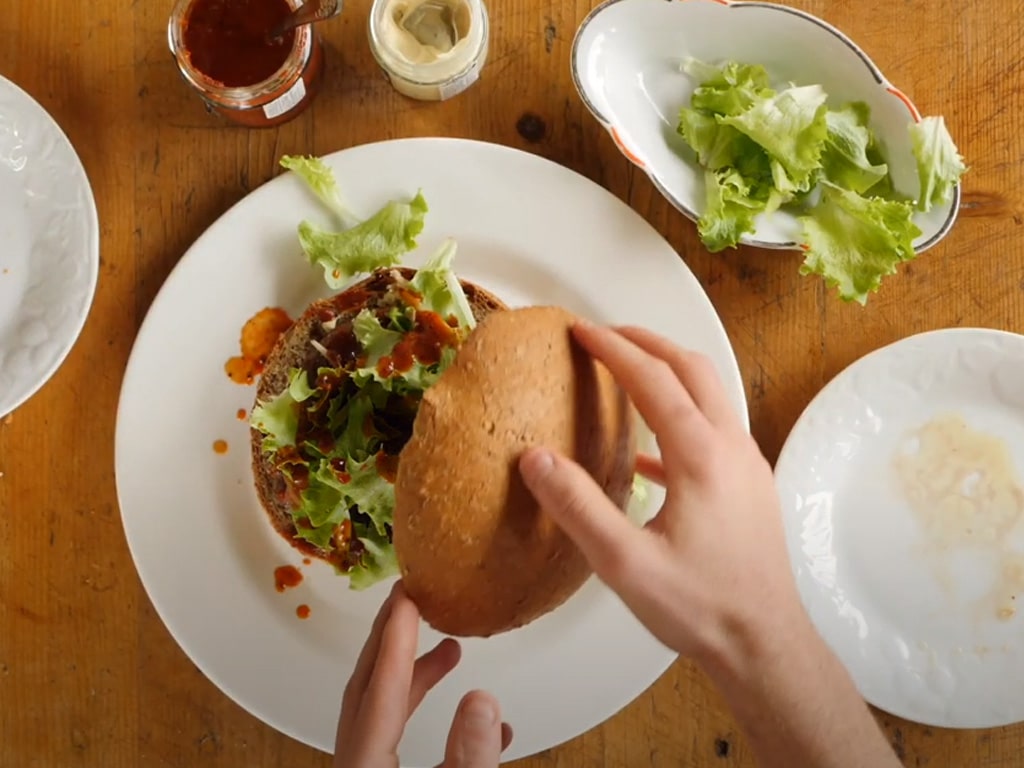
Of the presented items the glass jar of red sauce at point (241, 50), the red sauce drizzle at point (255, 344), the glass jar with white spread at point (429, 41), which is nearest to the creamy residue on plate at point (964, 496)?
the glass jar with white spread at point (429, 41)

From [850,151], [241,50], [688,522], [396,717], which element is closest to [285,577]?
[396,717]

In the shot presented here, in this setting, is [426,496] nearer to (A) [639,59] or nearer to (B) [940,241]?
(A) [639,59]

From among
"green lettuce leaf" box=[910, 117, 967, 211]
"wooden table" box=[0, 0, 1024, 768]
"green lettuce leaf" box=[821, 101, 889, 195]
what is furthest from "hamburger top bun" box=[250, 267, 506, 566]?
"green lettuce leaf" box=[910, 117, 967, 211]

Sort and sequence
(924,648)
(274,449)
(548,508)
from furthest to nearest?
(924,648) → (274,449) → (548,508)

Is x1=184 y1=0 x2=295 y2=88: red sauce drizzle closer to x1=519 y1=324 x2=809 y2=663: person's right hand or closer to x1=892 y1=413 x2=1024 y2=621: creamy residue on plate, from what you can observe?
x1=519 y1=324 x2=809 y2=663: person's right hand

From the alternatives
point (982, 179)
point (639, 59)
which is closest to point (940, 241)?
point (982, 179)
